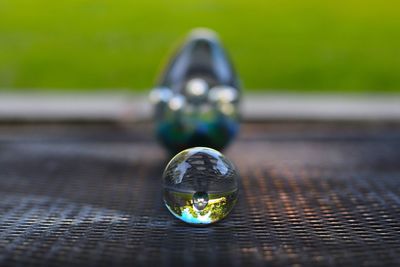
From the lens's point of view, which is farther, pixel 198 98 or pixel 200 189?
pixel 198 98

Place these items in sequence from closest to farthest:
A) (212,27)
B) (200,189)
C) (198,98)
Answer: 1. (200,189)
2. (198,98)
3. (212,27)

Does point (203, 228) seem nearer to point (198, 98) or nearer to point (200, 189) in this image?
point (200, 189)

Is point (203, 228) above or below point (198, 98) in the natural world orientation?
below

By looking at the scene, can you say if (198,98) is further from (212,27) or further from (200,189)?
(212,27)

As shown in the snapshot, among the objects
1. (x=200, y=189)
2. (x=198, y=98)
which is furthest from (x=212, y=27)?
(x=200, y=189)

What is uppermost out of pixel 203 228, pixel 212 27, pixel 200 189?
pixel 200 189

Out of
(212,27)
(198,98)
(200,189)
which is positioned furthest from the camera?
(212,27)

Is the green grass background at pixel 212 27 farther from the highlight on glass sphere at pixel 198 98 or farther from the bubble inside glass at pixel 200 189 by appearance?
the bubble inside glass at pixel 200 189

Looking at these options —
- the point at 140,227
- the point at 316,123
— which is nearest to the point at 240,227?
the point at 140,227
